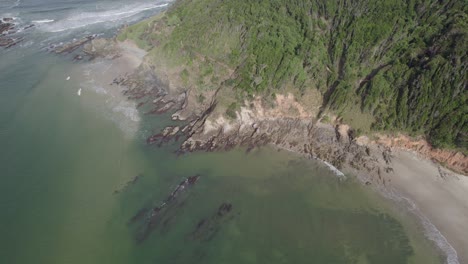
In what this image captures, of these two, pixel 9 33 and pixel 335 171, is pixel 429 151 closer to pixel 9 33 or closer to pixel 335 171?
pixel 335 171

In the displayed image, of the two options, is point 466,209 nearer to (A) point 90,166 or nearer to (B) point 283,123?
(B) point 283,123

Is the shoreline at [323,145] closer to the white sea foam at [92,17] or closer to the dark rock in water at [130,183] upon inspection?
the dark rock in water at [130,183]

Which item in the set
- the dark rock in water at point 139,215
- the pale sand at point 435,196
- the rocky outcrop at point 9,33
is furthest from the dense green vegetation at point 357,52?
the rocky outcrop at point 9,33

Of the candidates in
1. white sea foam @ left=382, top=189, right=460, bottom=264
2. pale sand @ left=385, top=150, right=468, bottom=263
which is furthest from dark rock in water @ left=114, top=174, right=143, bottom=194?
pale sand @ left=385, top=150, right=468, bottom=263

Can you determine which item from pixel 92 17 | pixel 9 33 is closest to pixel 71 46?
pixel 92 17

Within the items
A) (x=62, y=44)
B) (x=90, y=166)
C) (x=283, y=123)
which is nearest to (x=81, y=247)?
(x=90, y=166)
